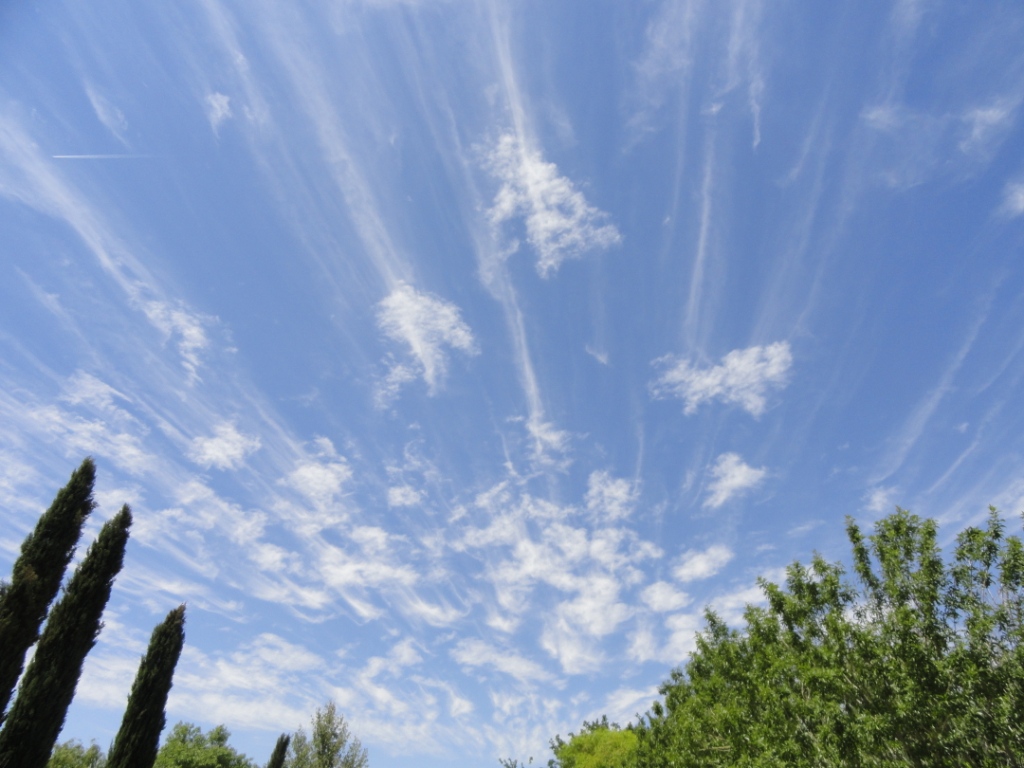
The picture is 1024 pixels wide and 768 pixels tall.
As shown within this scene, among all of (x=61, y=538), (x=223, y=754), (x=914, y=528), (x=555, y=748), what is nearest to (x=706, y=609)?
(x=914, y=528)

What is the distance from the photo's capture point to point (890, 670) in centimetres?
1164

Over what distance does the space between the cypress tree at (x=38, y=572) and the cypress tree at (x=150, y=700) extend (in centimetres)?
753

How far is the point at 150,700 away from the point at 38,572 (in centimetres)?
904

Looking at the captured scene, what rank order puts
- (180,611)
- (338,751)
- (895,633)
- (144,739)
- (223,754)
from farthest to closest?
(223,754)
(338,751)
(180,611)
(144,739)
(895,633)

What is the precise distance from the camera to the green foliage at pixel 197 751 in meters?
42.6

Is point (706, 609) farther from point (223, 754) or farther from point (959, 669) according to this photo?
point (223, 754)

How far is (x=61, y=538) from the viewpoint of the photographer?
1628 centimetres

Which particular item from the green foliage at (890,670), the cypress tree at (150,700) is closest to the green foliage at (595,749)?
the green foliage at (890,670)

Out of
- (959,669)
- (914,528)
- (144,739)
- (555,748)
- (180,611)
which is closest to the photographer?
(959,669)

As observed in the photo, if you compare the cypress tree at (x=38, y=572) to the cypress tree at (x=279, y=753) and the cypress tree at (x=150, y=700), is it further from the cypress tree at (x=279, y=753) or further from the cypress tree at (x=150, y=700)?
the cypress tree at (x=279, y=753)

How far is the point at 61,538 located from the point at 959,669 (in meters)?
26.6

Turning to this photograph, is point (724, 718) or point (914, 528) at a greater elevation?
point (914, 528)

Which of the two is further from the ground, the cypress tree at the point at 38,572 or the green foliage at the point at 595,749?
the cypress tree at the point at 38,572

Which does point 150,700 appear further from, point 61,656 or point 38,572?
point 38,572
